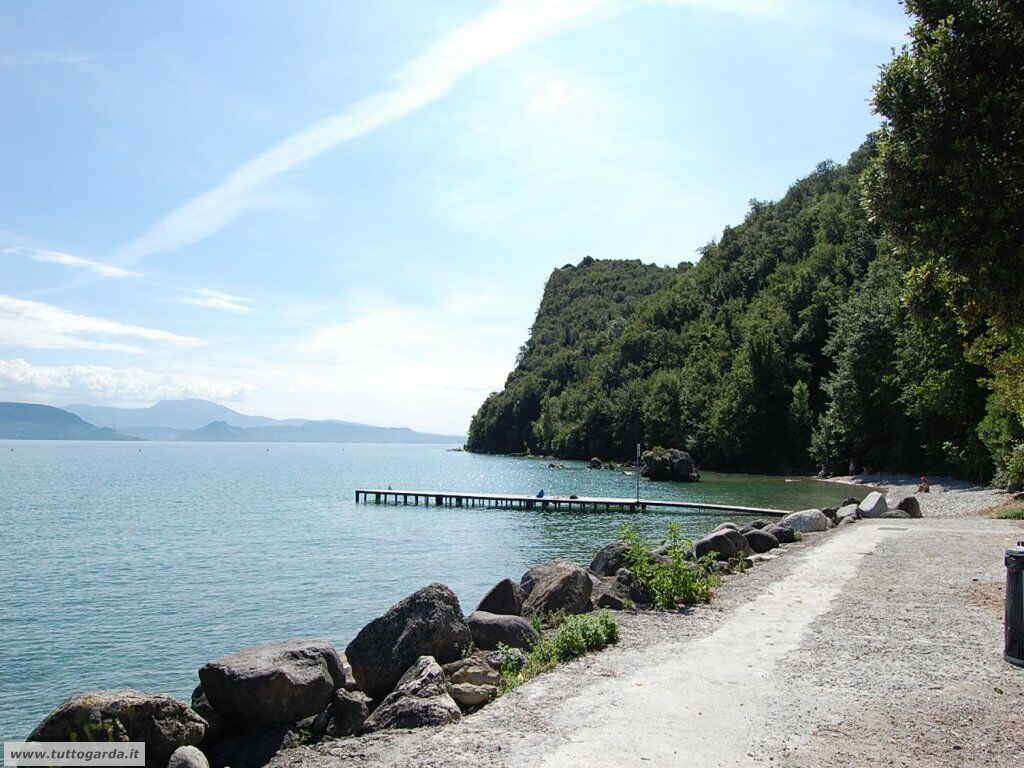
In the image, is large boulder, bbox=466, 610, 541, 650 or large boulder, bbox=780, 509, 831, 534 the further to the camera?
large boulder, bbox=780, 509, 831, 534

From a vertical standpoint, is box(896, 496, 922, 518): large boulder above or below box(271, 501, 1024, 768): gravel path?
above

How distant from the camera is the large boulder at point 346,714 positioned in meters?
9.12

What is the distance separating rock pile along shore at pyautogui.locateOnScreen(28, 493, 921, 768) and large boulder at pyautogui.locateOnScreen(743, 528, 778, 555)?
12.0 meters

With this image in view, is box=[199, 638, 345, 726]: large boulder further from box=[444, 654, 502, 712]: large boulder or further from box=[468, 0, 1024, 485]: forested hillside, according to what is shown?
box=[468, 0, 1024, 485]: forested hillside

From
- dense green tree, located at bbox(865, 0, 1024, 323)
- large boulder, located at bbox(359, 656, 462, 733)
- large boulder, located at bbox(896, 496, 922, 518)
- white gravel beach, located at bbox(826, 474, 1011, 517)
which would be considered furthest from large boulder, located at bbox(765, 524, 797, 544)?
large boulder, located at bbox(359, 656, 462, 733)

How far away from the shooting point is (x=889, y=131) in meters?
13.0

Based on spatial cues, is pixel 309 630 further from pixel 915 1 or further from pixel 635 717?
pixel 915 1

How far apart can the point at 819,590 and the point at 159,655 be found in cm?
1504

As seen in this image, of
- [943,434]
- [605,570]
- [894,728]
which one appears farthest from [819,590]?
[943,434]

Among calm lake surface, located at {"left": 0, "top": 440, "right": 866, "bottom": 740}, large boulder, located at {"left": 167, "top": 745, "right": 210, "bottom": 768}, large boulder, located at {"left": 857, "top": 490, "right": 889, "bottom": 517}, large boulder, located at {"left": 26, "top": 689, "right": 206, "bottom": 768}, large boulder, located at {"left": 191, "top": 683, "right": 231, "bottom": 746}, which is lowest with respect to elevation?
calm lake surface, located at {"left": 0, "top": 440, "right": 866, "bottom": 740}

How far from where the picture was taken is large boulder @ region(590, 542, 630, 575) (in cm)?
1925

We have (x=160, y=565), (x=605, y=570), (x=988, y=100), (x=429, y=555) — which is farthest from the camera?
(x=429, y=555)

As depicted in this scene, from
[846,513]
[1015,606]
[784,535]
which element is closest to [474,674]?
[1015,606]

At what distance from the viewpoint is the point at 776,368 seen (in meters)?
90.4
